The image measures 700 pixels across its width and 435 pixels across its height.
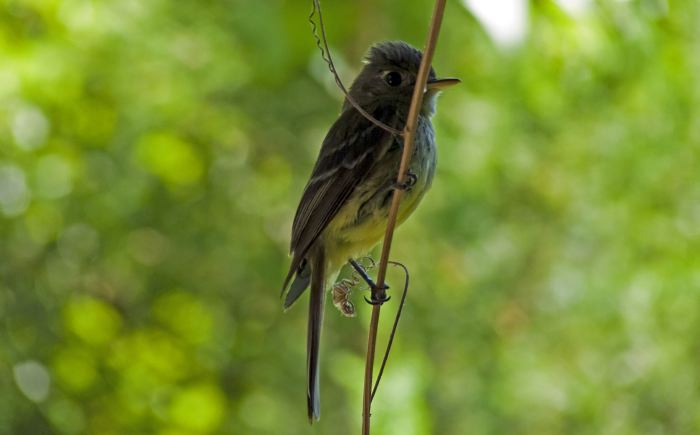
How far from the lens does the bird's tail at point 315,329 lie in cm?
216

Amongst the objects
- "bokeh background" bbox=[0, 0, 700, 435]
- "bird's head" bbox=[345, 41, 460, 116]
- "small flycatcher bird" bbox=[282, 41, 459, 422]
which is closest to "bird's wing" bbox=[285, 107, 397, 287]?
"small flycatcher bird" bbox=[282, 41, 459, 422]

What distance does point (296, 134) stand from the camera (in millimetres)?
3881

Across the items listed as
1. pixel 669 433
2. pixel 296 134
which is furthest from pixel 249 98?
pixel 669 433

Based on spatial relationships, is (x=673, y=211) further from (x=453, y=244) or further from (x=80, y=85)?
(x=80, y=85)

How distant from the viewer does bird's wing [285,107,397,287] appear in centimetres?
254

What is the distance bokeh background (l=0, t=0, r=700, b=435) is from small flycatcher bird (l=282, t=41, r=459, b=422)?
2.20 feet

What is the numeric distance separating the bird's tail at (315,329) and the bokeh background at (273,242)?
84cm

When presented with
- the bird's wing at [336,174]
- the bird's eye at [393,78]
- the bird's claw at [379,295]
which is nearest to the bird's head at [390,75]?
the bird's eye at [393,78]

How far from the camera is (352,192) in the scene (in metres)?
2.58

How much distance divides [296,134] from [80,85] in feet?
2.82

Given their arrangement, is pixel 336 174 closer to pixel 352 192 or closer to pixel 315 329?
pixel 352 192

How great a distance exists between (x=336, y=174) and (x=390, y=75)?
449 millimetres

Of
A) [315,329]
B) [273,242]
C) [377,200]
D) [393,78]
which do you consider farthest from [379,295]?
[273,242]

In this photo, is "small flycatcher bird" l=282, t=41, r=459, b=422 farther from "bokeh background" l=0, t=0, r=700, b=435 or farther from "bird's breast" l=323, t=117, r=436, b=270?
"bokeh background" l=0, t=0, r=700, b=435
